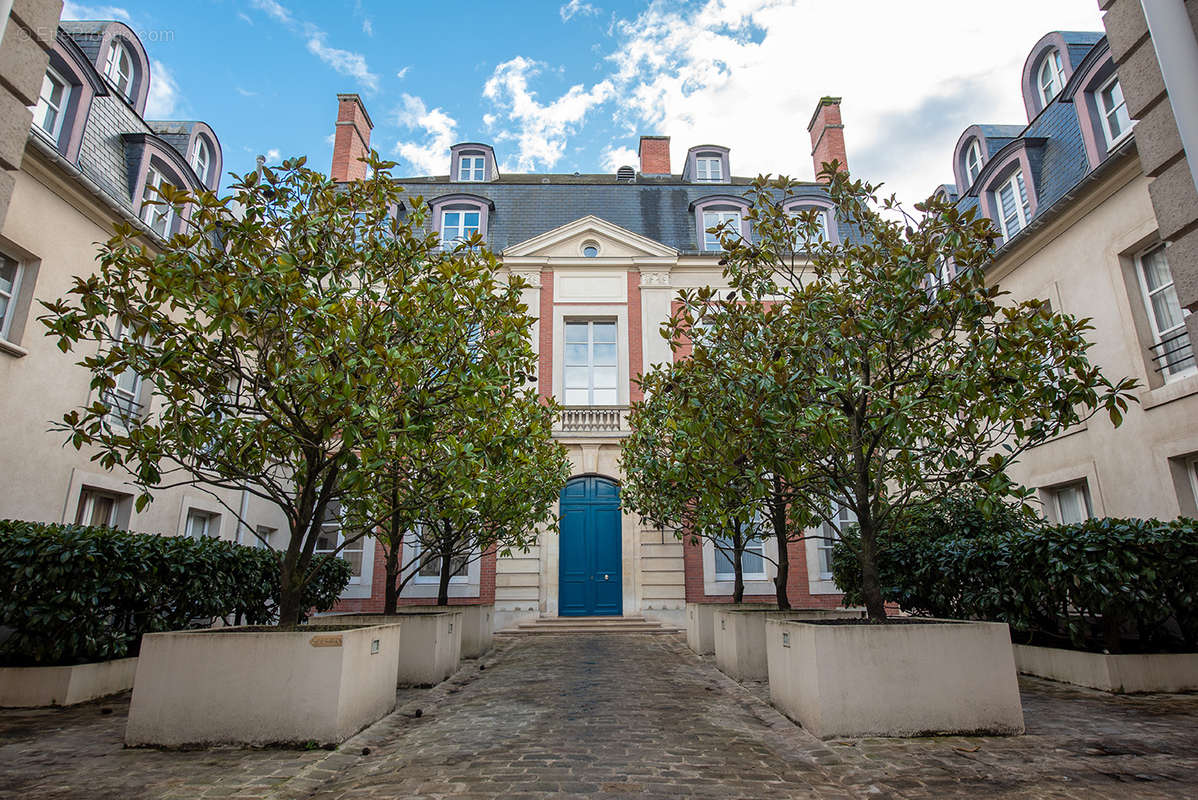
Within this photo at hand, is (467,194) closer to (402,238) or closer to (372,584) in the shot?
(372,584)

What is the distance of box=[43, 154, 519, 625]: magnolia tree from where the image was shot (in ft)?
16.0

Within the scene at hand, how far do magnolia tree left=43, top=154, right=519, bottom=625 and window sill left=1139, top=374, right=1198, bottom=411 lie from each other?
933 centimetres

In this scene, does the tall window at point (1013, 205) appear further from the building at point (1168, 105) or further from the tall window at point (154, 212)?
the tall window at point (154, 212)

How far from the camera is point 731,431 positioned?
5793 millimetres

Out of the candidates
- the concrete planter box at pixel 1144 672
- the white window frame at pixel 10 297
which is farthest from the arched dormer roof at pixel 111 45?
the concrete planter box at pixel 1144 672

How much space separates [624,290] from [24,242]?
12.1 m

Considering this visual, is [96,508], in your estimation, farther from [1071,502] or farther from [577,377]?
[1071,502]

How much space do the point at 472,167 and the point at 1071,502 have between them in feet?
57.7

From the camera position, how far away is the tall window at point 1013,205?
1255 cm

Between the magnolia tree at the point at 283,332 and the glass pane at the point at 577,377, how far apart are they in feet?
35.0

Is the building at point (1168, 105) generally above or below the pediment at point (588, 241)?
below

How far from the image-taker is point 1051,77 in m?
12.7

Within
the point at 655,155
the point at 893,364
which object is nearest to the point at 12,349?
the point at 893,364

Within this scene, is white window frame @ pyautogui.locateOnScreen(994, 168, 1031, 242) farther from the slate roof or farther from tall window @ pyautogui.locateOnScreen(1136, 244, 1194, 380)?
Answer: the slate roof
